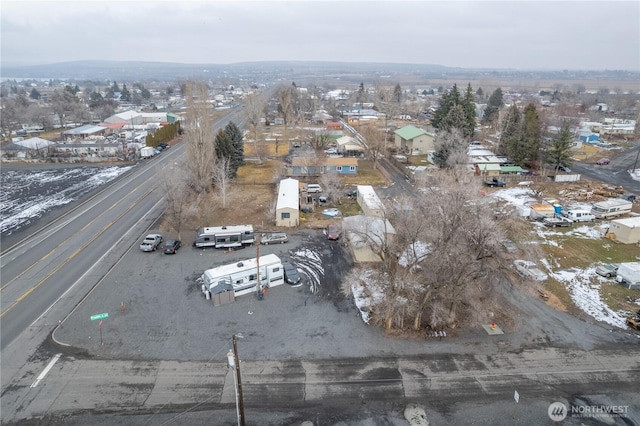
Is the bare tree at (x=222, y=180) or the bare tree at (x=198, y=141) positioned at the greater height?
the bare tree at (x=198, y=141)

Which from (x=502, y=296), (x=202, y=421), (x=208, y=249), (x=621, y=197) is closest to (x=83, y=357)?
(x=202, y=421)

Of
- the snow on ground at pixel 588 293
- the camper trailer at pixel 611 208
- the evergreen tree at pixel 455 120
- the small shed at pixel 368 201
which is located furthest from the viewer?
the evergreen tree at pixel 455 120

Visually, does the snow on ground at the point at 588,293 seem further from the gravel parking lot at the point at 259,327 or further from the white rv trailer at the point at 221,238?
the white rv trailer at the point at 221,238

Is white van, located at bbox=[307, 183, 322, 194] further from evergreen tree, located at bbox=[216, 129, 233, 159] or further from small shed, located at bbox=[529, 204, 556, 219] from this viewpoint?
small shed, located at bbox=[529, 204, 556, 219]

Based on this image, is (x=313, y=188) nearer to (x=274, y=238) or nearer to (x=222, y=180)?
(x=222, y=180)

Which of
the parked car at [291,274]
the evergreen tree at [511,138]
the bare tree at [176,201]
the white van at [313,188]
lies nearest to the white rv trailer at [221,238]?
the bare tree at [176,201]

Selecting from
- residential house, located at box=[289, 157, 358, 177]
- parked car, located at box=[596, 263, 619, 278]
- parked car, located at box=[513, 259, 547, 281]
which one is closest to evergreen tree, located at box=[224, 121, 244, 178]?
residential house, located at box=[289, 157, 358, 177]

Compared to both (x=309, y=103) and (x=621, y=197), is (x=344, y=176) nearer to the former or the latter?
(x=621, y=197)
